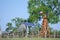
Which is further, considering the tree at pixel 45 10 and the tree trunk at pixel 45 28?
the tree at pixel 45 10

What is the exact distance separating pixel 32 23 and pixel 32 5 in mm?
4171

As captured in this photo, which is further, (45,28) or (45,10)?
(45,10)

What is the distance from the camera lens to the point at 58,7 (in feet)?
156

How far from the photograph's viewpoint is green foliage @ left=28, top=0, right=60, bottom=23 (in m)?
45.9

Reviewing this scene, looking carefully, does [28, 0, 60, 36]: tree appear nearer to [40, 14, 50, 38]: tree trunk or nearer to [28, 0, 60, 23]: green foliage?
[28, 0, 60, 23]: green foliage

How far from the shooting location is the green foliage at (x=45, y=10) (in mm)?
45875

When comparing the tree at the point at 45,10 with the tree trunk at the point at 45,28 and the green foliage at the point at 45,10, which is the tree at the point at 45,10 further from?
the tree trunk at the point at 45,28

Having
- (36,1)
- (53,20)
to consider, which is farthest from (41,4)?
(53,20)

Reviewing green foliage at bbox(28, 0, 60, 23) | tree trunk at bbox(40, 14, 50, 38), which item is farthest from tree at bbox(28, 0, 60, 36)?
tree trunk at bbox(40, 14, 50, 38)

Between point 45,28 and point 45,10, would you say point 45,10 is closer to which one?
point 45,10

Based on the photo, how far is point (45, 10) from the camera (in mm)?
46094

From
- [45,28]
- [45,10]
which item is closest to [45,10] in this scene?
[45,10]

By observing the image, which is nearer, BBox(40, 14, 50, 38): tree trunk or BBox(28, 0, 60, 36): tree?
BBox(40, 14, 50, 38): tree trunk

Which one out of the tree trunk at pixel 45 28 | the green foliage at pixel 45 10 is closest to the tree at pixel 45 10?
the green foliage at pixel 45 10
